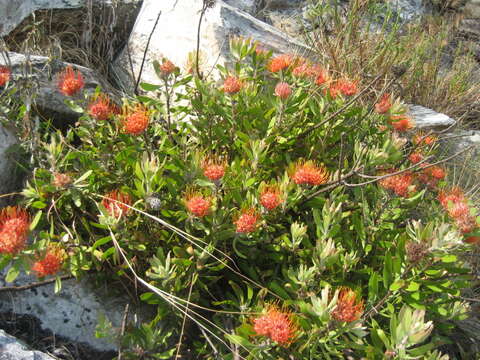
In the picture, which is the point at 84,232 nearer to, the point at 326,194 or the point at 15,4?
the point at 326,194

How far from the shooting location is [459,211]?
6.52 feet

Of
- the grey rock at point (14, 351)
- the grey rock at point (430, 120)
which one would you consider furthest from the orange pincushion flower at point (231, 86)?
the grey rock at point (430, 120)

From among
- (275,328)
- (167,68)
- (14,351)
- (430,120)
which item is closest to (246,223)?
(275,328)

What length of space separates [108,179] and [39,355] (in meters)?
0.80

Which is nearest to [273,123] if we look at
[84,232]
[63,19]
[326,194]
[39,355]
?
[326,194]

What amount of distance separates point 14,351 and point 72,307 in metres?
0.41

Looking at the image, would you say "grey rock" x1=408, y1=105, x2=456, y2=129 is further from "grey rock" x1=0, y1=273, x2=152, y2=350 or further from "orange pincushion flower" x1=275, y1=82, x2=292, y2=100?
"grey rock" x1=0, y1=273, x2=152, y2=350

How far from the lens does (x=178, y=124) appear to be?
8.07ft

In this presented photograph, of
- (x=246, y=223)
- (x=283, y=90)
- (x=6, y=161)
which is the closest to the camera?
(x=246, y=223)

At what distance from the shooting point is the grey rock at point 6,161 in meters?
2.22

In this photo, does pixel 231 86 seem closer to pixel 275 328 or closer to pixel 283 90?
pixel 283 90

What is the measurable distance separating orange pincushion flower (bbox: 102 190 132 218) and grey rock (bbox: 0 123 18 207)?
1.99ft

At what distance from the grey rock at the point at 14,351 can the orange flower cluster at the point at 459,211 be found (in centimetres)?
173

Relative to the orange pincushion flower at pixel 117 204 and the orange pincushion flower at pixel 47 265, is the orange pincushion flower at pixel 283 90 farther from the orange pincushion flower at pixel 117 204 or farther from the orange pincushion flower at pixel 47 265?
the orange pincushion flower at pixel 47 265
